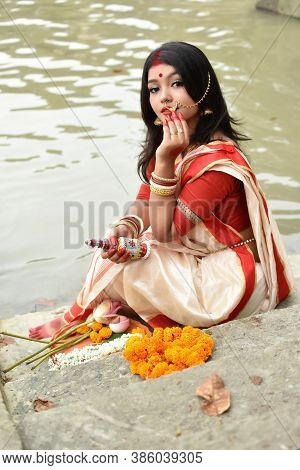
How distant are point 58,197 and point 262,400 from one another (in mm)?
3658

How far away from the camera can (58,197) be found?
5246 millimetres

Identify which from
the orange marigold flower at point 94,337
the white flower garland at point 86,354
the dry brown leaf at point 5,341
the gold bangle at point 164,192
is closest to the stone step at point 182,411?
the white flower garland at point 86,354

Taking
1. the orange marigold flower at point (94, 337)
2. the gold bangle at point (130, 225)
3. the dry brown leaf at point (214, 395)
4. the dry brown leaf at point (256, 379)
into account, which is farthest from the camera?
the gold bangle at point (130, 225)

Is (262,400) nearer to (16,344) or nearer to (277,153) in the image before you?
(16,344)

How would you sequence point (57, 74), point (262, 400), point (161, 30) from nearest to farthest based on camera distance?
1. point (262, 400)
2. point (57, 74)
3. point (161, 30)

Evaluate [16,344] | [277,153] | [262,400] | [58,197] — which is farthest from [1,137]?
[262,400]

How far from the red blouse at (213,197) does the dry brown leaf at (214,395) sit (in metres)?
1.02

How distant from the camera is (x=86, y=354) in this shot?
2.85m

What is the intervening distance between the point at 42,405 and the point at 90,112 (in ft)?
15.9

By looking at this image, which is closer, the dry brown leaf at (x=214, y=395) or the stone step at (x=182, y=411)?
the stone step at (x=182, y=411)

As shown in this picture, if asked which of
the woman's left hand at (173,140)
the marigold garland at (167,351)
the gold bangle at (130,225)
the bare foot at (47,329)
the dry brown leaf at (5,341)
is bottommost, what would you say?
the dry brown leaf at (5,341)

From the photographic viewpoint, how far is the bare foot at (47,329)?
3.31 m

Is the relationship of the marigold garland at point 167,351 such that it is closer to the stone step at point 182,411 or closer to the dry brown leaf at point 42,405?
the stone step at point 182,411

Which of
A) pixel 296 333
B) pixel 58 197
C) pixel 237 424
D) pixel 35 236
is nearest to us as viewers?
pixel 237 424
